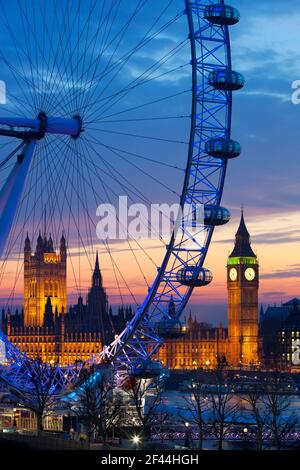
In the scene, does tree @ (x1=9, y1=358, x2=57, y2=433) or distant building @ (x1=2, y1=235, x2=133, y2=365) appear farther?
distant building @ (x1=2, y1=235, x2=133, y2=365)

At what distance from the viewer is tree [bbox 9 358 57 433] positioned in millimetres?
37875

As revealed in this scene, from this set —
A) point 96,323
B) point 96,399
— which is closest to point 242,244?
point 96,323

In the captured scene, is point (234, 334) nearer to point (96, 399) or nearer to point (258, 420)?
point (96, 399)

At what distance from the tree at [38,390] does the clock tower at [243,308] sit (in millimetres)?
87093

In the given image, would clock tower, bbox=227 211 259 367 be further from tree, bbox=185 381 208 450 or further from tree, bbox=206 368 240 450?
tree, bbox=185 381 208 450

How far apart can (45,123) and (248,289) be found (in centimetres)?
10168

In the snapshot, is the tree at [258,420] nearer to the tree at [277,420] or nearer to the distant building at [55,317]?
the tree at [277,420]

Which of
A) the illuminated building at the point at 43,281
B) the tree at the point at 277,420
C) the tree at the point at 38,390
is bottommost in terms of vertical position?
the tree at the point at 277,420

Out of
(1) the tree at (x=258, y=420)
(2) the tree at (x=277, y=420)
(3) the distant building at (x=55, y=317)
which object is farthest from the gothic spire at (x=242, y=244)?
(1) the tree at (x=258, y=420)

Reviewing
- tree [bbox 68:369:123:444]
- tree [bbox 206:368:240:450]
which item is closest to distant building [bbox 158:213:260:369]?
tree [bbox 206:368:240:450]

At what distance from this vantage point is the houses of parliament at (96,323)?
123875 millimetres
